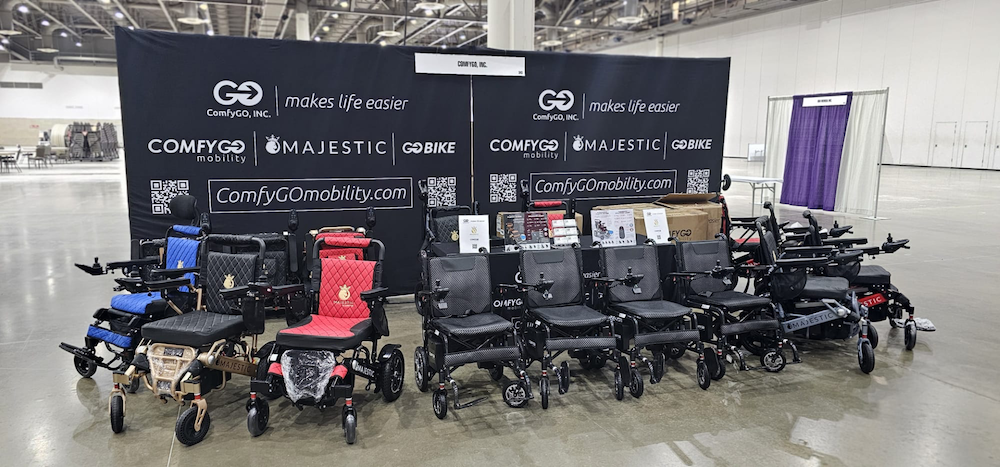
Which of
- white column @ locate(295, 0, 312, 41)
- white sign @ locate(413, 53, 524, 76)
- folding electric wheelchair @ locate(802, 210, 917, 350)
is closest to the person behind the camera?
folding electric wheelchair @ locate(802, 210, 917, 350)

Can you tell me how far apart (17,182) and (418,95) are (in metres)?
16.5

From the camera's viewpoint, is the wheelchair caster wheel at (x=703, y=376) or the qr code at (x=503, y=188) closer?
the wheelchair caster wheel at (x=703, y=376)

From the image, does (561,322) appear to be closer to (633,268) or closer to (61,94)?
(633,268)

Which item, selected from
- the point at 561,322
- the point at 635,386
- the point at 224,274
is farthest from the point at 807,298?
the point at 224,274

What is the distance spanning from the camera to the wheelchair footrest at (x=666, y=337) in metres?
3.87

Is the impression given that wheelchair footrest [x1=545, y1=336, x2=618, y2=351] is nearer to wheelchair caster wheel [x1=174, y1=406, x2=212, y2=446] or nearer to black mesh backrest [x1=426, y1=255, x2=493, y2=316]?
black mesh backrest [x1=426, y1=255, x2=493, y2=316]

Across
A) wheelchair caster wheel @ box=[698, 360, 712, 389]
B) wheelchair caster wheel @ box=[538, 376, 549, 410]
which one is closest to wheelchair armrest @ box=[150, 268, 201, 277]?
wheelchair caster wheel @ box=[538, 376, 549, 410]

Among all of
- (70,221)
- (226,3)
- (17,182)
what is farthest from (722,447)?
(17,182)

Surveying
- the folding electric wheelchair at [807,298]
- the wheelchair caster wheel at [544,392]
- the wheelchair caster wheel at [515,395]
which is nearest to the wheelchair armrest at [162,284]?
the wheelchair caster wheel at [515,395]

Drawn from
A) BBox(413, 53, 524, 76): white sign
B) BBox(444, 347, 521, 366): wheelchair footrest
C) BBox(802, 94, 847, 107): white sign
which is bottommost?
BBox(444, 347, 521, 366): wheelchair footrest

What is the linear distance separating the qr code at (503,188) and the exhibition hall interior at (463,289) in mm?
34

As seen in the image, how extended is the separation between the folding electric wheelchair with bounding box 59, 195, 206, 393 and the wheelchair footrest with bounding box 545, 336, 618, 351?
2.34 m

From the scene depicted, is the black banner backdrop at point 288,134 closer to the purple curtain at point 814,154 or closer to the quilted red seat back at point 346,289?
the quilted red seat back at point 346,289

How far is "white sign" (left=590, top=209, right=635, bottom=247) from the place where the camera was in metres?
4.60
